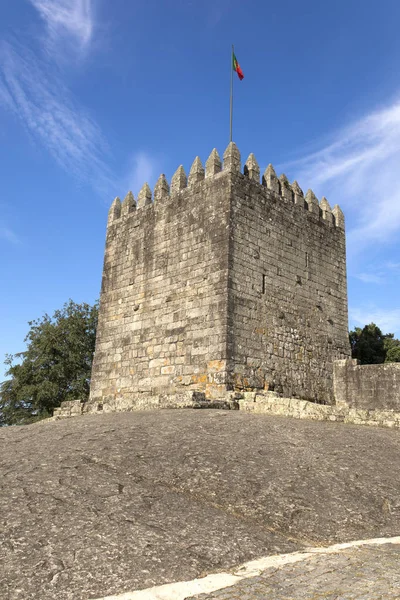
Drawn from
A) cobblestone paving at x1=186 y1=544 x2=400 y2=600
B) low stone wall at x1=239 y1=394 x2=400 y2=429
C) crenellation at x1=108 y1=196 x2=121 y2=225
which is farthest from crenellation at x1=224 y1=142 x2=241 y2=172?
cobblestone paving at x1=186 y1=544 x2=400 y2=600

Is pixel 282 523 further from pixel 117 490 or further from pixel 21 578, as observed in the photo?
pixel 21 578

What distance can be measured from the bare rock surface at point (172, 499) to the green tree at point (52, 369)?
1992 cm

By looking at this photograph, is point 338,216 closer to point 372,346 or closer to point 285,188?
point 285,188

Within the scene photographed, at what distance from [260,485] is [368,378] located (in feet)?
29.2

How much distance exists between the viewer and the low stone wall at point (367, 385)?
13.8 m

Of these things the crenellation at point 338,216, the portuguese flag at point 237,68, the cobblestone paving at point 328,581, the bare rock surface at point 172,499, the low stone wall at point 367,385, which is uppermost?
the portuguese flag at point 237,68

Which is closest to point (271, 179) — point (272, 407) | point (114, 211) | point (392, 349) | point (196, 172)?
point (196, 172)

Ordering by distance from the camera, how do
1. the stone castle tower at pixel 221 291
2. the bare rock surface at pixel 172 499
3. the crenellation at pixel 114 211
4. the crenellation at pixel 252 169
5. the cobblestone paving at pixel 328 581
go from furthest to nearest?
the crenellation at pixel 114 211, the crenellation at pixel 252 169, the stone castle tower at pixel 221 291, the bare rock surface at pixel 172 499, the cobblestone paving at pixel 328 581

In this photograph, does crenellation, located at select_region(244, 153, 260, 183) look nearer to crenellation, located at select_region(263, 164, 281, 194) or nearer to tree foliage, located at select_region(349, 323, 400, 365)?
crenellation, located at select_region(263, 164, 281, 194)

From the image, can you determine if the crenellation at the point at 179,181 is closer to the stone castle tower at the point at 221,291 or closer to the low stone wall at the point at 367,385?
the stone castle tower at the point at 221,291

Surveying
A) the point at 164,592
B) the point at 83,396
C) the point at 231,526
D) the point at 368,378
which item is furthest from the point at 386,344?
the point at 164,592

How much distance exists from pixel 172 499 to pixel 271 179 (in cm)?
1247

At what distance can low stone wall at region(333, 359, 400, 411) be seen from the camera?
45.2ft

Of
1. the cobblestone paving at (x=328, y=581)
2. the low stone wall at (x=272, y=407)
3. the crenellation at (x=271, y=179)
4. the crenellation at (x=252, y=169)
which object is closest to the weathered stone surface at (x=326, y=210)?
the crenellation at (x=271, y=179)
